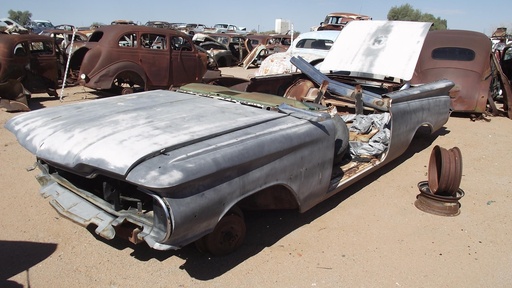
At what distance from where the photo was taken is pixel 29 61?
9062mm

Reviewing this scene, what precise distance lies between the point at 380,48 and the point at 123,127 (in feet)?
12.5

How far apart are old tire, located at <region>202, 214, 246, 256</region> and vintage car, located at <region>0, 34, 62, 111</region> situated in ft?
23.0

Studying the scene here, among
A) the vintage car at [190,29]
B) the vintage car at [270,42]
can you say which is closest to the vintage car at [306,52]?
the vintage car at [270,42]

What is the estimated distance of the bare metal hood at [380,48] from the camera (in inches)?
196

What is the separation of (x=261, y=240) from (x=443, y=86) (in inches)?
142

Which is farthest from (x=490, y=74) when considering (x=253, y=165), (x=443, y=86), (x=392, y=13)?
(x=392, y=13)

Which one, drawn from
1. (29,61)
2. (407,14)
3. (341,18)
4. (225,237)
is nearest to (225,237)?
(225,237)

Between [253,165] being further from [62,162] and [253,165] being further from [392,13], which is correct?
[392,13]

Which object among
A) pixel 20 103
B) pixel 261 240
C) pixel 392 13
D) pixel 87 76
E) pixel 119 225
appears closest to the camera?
pixel 119 225

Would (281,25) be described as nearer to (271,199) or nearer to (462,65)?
(462,65)

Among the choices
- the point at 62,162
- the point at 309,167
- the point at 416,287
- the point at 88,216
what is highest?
the point at 62,162

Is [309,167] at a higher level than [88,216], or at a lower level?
higher

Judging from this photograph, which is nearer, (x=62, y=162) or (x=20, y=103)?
(x=62, y=162)

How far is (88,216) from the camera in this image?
8.63ft
